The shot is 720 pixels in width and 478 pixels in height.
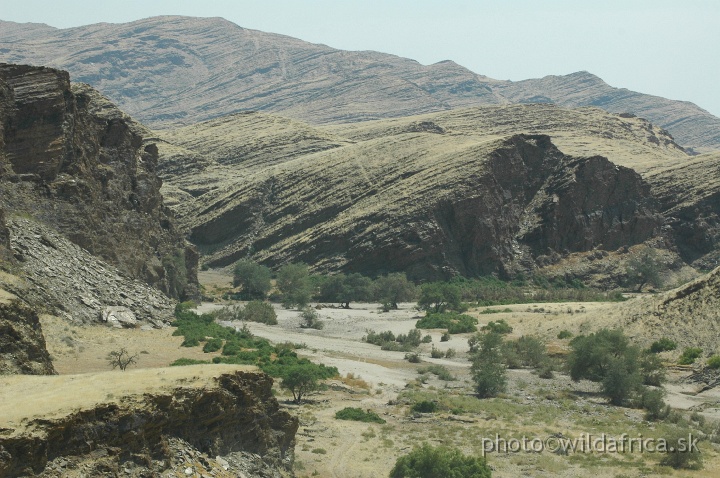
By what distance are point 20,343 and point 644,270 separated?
81.1 metres

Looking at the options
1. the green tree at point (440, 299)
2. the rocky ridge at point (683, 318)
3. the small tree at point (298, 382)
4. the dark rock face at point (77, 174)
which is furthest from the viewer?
the green tree at point (440, 299)

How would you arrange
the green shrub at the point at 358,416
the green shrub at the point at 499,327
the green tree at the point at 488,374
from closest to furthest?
the green shrub at the point at 358,416 → the green tree at the point at 488,374 → the green shrub at the point at 499,327

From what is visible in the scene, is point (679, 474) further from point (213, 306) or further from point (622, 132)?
point (622, 132)

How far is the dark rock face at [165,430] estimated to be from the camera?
13.3 m

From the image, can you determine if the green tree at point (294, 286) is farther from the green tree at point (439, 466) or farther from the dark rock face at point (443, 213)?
the green tree at point (439, 466)

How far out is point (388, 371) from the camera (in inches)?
1731

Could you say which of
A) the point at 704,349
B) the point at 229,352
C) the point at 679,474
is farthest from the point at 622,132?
the point at 679,474

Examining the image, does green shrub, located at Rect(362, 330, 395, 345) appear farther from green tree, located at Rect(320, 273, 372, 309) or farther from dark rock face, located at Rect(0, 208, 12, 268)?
dark rock face, located at Rect(0, 208, 12, 268)

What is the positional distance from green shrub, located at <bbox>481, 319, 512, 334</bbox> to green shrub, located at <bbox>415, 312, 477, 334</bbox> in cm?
104

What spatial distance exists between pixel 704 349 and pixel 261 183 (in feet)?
269

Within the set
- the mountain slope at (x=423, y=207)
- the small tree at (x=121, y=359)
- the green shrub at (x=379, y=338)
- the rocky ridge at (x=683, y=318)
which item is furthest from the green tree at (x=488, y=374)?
the mountain slope at (x=423, y=207)

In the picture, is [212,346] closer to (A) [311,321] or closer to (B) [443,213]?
(A) [311,321]

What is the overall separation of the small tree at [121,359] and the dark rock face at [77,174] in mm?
14984

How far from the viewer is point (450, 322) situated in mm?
63969
